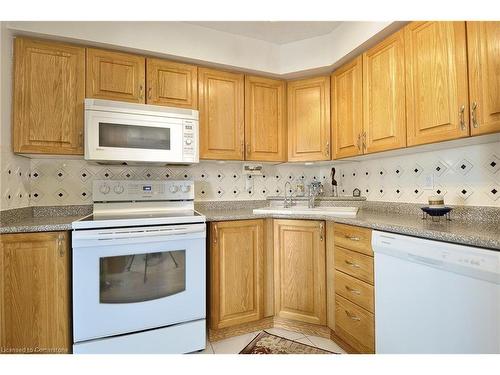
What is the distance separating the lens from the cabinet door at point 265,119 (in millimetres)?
2197

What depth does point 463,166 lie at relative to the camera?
156 centimetres

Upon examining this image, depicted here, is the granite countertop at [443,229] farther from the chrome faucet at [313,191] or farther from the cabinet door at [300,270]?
the chrome faucet at [313,191]

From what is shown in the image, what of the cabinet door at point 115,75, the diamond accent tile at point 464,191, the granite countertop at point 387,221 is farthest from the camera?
the cabinet door at point 115,75

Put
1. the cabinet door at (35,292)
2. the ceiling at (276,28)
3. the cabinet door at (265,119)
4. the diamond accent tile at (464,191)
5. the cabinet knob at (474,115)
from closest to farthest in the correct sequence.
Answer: the cabinet knob at (474,115) → the cabinet door at (35,292) → the diamond accent tile at (464,191) → the ceiling at (276,28) → the cabinet door at (265,119)

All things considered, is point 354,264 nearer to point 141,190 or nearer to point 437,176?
point 437,176

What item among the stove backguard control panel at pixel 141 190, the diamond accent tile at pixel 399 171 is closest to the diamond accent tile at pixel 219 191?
the stove backguard control panel at pixel 141 190

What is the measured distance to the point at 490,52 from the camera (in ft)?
3.72

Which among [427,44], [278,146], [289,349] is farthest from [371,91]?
[289,349]

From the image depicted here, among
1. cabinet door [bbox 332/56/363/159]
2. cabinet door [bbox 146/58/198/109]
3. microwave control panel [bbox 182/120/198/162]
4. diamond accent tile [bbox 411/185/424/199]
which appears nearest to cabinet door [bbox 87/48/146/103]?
cabinet door [bbox 146/58/198/109]

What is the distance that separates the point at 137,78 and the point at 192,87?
0.41 meters

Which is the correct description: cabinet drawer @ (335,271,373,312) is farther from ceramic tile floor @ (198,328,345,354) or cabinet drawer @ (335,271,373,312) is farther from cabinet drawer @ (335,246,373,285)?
ceramic tile floor @ (198,328,345,354)

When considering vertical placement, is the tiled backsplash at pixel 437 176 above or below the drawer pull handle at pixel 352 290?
above

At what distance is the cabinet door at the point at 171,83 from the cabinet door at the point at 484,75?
1735 mm
